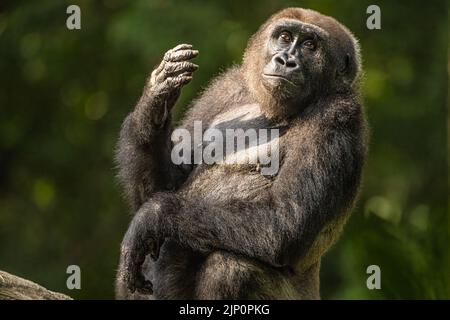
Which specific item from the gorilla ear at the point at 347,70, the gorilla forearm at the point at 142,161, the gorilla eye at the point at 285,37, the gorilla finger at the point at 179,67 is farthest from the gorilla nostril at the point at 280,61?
the gorilla forearm at the point at 142,161

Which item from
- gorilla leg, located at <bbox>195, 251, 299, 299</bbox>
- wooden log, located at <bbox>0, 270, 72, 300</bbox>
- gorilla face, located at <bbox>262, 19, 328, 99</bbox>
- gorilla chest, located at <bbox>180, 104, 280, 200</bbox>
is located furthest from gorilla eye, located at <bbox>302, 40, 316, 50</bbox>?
wooden log, located at <bbox>0, 270, 72, 300</bbox>

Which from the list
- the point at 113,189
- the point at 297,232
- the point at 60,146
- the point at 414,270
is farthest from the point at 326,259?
the point at 297,232

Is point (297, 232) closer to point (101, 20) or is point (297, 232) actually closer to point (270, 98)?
point (270, 98)

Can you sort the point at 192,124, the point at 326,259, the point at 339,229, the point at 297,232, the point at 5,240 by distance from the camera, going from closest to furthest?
the point at 297,232
the point at 339,229
the point at 192,124
the point at 326,259
the point at 5,240

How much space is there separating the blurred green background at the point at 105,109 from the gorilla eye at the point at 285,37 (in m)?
4.59

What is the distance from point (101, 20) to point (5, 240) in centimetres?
363

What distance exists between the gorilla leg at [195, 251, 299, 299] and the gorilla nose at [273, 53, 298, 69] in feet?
4.77

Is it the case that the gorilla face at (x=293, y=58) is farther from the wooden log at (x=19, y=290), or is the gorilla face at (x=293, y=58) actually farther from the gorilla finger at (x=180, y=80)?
the wooden log at (x=19, y=290)

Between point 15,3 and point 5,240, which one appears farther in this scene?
point 5,240

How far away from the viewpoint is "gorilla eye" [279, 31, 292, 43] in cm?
682

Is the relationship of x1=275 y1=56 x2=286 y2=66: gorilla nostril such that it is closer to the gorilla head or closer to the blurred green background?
the gorilla head

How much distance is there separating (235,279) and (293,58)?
5.57 feet

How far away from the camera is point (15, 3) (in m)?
12.7

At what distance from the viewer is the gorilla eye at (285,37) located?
6.82 m
